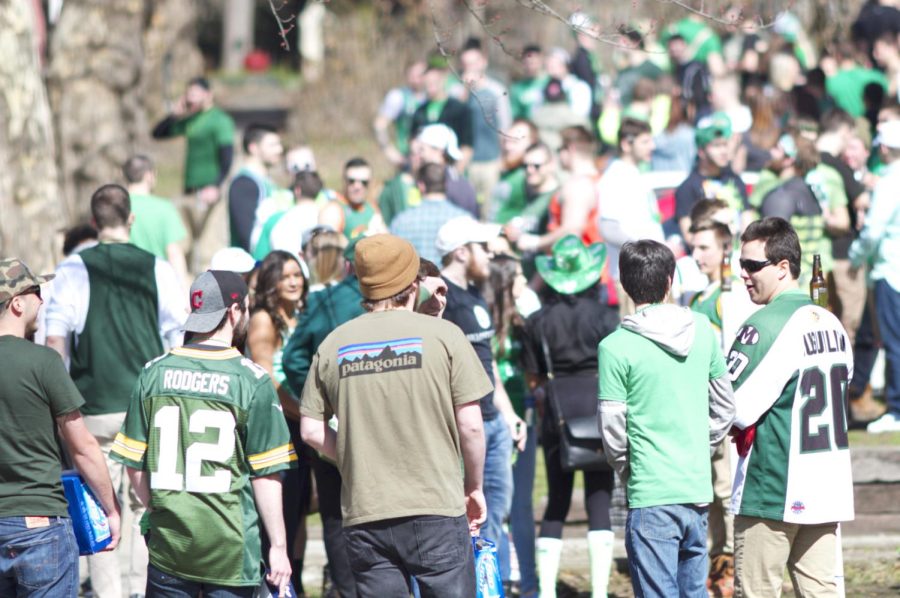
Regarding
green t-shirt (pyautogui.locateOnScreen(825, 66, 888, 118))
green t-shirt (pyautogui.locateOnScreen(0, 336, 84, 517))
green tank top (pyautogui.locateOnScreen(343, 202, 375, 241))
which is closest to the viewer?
green t-shirt (pyautogui.locateOnScreen(0, 336, 84, 517))

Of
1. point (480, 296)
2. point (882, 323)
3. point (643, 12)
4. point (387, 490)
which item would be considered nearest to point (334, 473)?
point (480, 296)

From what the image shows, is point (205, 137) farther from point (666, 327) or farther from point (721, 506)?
point (666, 327)

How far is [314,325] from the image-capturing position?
702 centimetres

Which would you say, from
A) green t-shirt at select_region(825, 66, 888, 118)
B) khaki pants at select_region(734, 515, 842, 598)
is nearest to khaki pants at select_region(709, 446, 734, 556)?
khaki pants at select_region(734, 515, 842, 598)

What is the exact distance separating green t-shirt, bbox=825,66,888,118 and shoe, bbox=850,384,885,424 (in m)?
3.83

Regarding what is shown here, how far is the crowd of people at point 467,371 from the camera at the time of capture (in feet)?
17.7

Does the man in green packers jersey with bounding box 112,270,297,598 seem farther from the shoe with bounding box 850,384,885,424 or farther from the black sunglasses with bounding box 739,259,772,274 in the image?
the shoe with bounding box 850,384,885,424

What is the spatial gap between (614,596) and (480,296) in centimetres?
187

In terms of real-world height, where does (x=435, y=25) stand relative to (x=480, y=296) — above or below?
above

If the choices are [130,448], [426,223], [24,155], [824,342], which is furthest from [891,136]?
[24,155]

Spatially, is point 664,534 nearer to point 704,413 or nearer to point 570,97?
point 704,413

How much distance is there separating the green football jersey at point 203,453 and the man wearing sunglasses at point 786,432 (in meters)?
1.99

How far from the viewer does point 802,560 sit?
234 inches

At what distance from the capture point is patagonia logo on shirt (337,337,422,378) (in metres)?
5.32
